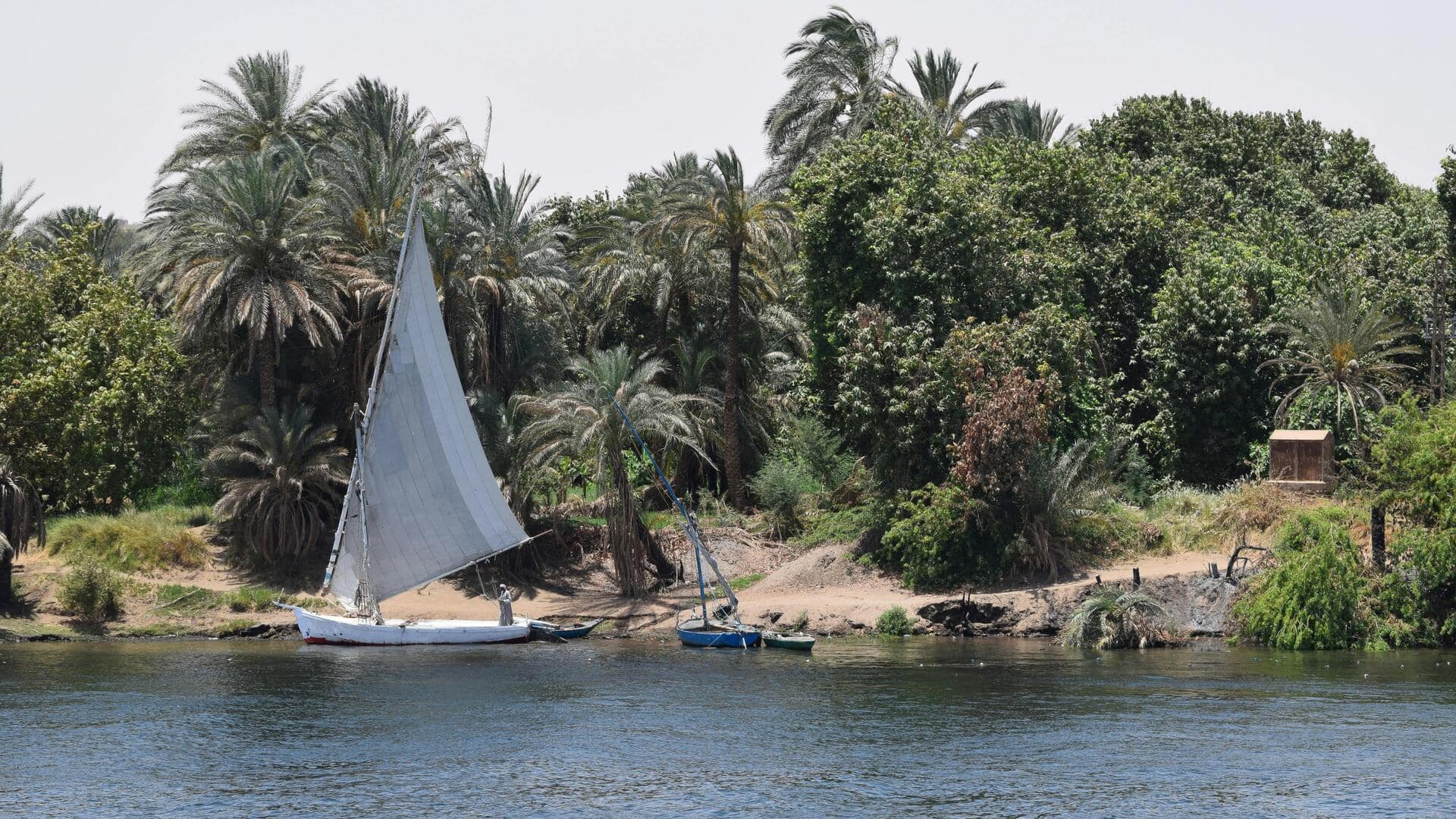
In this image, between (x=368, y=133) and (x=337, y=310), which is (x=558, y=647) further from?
(x=368, y=133)

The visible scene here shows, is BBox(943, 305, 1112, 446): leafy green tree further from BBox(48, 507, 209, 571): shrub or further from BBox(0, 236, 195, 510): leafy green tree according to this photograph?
BBox(0, 236, 195, 510): leafy green tree

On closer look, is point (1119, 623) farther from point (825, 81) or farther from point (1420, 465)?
point (825, 81)

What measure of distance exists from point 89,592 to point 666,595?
17.7m

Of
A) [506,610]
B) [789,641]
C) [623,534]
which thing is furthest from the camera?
[623,534]

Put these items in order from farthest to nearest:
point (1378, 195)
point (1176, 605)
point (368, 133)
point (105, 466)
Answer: point (1378, 195) < point (368, 133) < point (105, 466) < point (1176, 605)

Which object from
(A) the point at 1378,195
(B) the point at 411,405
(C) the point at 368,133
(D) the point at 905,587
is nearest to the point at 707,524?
(D) the point at 905,587

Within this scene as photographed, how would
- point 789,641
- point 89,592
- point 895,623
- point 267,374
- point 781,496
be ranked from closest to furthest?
1. point 789,641
2. point 895,623
3. point 89,592
4. point 267,374
5. point 781,496

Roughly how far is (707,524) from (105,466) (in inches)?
791

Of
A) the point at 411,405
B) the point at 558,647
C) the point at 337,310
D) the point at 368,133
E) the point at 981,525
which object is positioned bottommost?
the point at 558,647

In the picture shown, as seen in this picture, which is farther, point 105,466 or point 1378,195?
point 1378,195

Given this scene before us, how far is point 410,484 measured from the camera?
4575cm

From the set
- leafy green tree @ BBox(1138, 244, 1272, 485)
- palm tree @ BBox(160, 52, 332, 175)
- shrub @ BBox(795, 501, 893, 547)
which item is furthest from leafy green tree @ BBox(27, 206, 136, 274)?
leafy green tree @ BBox(1138, 244, 1272, 485)

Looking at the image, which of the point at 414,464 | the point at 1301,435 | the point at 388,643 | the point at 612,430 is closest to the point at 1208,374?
the point at 1301,435

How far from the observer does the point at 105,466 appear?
2058 inches
